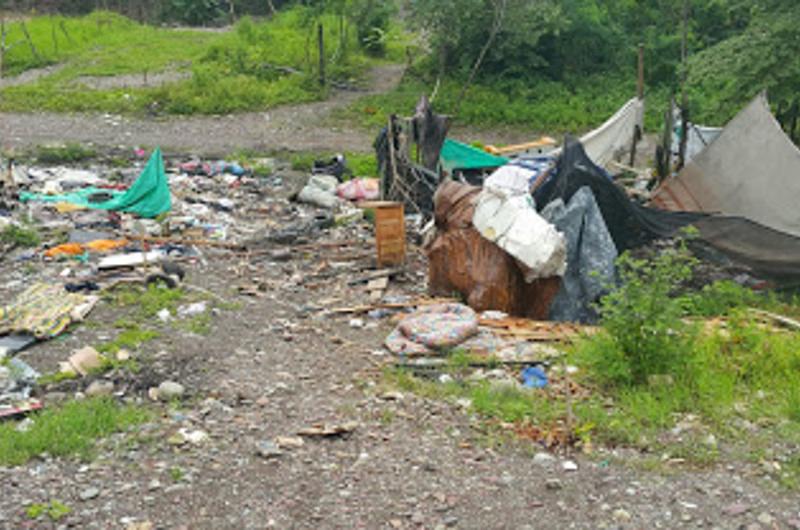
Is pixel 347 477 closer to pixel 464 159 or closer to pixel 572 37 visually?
pixel 464 159

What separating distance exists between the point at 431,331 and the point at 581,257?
146cm

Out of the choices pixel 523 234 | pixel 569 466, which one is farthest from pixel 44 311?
pixel 569 466

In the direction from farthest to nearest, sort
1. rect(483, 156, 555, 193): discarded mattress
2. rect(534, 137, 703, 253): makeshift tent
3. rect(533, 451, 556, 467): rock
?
rect(483, 156, 555, 193): discarded mattress, rect(534, 137, 703, 253): makeshift tent, rect(533, 451, 556, 467): rock

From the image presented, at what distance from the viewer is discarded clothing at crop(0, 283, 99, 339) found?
5633 mm

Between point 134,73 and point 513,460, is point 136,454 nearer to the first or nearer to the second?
point 513,460

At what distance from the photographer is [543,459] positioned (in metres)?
4.25

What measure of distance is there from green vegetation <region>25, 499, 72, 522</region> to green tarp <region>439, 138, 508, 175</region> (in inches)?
278

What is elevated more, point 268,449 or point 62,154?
point 268,449

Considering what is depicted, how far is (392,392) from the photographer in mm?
5000

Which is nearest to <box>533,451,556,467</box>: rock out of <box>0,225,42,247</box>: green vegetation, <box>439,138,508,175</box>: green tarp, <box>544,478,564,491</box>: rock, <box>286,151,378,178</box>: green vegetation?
<box>544,478,564,491</box>: rock

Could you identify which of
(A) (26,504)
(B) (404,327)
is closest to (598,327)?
(B) (404,327)

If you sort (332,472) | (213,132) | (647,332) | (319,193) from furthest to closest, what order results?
(213,132) → (319,193) → (647,332) → (332,472)

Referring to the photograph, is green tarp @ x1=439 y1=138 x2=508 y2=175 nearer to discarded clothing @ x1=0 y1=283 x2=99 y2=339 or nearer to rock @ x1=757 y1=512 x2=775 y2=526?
discarded clothing @ x1=0 y1=283 x2=99 y2=339

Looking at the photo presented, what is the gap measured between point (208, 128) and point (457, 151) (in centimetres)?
583
